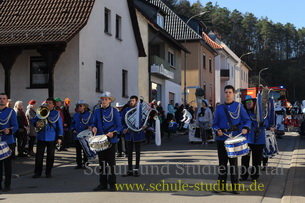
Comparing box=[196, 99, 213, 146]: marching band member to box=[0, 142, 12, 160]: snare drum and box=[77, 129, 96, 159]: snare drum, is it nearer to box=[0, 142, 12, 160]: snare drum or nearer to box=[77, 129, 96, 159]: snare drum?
box=[77, 129, 96, 159]: snare drum

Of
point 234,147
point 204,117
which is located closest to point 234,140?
point 234,147

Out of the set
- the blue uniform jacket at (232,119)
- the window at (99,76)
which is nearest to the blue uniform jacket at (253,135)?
the blue uniform jacket at (232,119)

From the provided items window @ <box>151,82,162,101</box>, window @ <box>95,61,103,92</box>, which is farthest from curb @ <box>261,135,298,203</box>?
window @ <box>151,82,162,101</box>

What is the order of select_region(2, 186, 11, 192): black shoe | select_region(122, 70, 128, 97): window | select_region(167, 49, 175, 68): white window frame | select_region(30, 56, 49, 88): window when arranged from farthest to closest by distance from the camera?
select_region(167, 49, 175, 68): white window frame < select_region(122, 70, 128, 97): window < select_region(30, 56, 49, 88): window < select_region(2, 186, 11, 192): black shoe

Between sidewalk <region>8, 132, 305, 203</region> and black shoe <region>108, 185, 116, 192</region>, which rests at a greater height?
black shoe <region>108, 185, 116, 192</region>

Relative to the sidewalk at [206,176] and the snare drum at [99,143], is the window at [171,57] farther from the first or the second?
the snare drum at [99,143]

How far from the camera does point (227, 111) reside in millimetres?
8922

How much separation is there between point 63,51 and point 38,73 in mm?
2551

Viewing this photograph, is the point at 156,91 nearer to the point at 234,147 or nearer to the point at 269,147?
the point at 269,147

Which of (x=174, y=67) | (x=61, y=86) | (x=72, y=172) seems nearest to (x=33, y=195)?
(x=72, y=172)

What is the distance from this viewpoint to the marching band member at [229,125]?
8.88 m

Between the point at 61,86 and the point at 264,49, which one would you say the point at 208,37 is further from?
the point at 264,49

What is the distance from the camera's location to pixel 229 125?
350 inches

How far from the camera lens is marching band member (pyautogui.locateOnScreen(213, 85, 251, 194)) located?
29.1 feet
